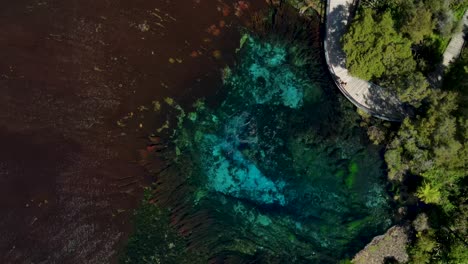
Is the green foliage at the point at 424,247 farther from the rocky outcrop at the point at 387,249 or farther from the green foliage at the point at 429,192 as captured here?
the green foliage at the point at 429,192

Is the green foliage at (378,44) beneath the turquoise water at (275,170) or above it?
above

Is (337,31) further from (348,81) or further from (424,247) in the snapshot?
(424,247)

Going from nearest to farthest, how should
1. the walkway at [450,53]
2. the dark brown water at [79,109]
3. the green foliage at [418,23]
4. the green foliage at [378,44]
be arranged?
the green foliage at [418,23] < the green foliage at [378,44] < the walkway at [450,53] < the dark brown water at [79,109]

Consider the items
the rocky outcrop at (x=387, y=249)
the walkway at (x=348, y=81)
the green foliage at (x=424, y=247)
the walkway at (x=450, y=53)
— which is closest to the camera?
the walkway at (x=450, y=53)

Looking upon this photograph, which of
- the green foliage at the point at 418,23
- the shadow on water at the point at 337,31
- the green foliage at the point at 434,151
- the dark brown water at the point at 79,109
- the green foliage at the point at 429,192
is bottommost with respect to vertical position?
the dark brown water at the point at 79,109

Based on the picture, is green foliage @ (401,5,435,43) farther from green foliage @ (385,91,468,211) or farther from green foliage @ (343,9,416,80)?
green foliage @ (385,91,468,211)

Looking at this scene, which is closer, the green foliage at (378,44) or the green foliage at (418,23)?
the green foliage at (418,23)

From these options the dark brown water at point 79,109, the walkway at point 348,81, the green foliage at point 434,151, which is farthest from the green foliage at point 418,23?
the dark brown water at point 79,109

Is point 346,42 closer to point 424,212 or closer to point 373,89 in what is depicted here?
point 373,89
